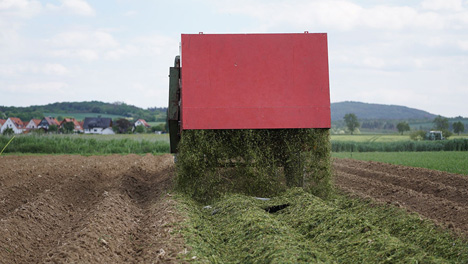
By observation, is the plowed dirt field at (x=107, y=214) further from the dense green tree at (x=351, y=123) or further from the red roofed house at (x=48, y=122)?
the red roofed house at (x=48, y=122)

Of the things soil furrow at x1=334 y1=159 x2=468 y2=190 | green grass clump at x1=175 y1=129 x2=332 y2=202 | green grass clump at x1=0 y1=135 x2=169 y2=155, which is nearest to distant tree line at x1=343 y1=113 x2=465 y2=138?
soil furrow at x1=334 y1=159 x2=468 y2=190

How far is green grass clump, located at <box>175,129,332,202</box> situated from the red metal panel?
0.93 ft

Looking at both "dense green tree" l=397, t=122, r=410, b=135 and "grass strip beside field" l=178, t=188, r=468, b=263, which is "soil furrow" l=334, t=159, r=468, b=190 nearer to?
"grass strip beside field" l=178, t=188, r=468, b=263

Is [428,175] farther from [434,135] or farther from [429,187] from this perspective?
[434,135]

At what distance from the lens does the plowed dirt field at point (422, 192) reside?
9.19m

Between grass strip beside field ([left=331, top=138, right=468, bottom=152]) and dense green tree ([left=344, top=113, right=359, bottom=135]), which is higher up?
dense green tree ([left=344, top=113, right=359, bottom=135])

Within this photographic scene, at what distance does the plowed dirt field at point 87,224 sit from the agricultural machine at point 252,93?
5.75 ft

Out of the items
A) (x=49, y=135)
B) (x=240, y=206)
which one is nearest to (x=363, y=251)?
(x=240, y=206)

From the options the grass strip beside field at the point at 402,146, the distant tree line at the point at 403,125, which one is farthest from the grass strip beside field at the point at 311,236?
the distant tree line at the point at 403,125

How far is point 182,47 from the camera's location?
1028 centimetres

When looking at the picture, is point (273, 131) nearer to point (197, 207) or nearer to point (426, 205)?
point (197, 207)

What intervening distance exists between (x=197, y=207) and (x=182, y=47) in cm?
329

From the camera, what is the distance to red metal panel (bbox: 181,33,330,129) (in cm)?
1016

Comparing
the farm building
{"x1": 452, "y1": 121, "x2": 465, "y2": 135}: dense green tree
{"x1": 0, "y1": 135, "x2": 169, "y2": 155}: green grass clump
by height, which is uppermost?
the farm building
